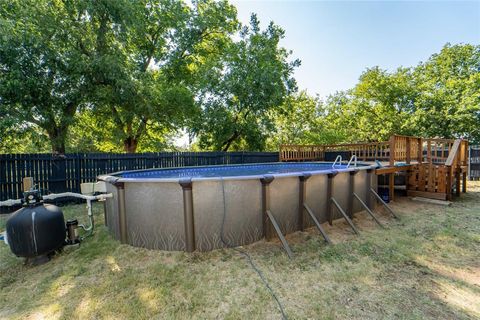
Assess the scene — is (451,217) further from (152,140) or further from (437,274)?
A: (152,140)

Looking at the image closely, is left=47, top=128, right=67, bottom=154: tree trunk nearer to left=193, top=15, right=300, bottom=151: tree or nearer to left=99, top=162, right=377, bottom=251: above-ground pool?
left=193, top=15, right=300, bottom=151: tree

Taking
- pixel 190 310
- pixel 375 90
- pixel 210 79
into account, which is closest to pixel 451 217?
pixel 190 310

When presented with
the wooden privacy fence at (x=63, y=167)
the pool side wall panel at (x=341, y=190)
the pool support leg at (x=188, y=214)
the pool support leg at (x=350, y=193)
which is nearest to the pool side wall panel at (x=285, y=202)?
the pool side wall panel at (x=341, y=190)

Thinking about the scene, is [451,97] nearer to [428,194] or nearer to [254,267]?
[428,194]

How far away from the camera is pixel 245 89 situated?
11898 mm

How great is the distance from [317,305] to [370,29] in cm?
1410

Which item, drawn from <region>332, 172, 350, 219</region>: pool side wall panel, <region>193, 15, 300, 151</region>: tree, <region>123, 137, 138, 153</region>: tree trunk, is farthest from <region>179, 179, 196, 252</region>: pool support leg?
<region>123, 137, 138, 153</region>: tree trunk

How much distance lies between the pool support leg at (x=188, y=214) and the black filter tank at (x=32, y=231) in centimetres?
167

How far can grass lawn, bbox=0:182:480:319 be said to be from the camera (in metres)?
1.96

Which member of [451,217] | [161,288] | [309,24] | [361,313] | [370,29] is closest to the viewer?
[361,313]

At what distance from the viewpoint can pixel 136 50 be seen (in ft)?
39.6

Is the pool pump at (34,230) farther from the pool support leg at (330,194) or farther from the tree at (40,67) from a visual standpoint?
the tree at (40,67)

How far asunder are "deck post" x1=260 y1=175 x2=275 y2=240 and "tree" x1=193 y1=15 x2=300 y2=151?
9.47 m

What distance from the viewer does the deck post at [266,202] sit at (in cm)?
318
